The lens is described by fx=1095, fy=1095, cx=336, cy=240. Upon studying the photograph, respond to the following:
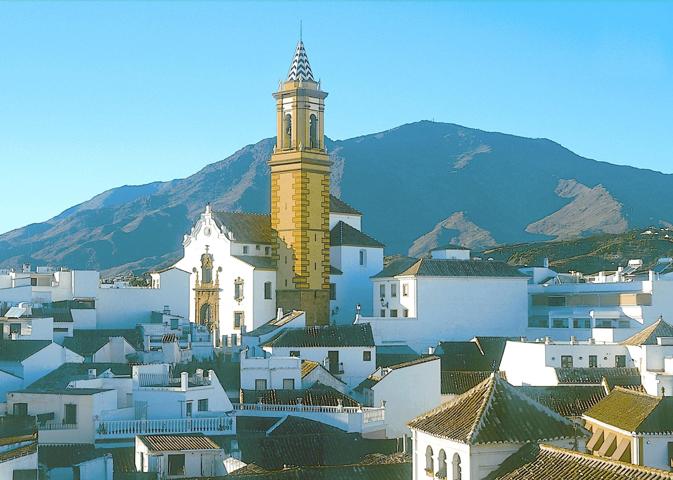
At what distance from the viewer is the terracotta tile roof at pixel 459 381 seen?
4938 centimetres

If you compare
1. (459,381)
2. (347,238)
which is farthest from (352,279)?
(459,381)

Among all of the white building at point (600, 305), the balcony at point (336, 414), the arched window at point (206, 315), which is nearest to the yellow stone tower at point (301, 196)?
the arched window at point (206, 315)

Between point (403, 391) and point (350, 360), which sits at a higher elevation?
point (350, 360)

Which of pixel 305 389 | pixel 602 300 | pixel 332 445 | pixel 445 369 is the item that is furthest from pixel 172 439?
pixel 602 300

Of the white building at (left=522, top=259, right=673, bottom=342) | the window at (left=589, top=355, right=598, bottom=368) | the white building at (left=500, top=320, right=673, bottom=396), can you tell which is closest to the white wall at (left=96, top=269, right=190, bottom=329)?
the white building at (left=500, top=320, right=673, bottom=396)

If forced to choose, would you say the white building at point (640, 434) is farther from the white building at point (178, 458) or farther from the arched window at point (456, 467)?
the white building at point (178, 458)

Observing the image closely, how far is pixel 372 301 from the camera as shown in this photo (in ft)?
223

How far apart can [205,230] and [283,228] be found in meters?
5.16

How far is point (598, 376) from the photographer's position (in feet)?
163

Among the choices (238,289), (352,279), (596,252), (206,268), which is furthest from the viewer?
(596,252)

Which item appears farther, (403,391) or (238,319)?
(238,319)

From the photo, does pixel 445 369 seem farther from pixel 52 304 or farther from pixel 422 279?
pixel 52 304

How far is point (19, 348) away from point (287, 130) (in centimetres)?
2608

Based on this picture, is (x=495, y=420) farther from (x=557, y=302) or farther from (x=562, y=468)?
(x=557, y=302)
